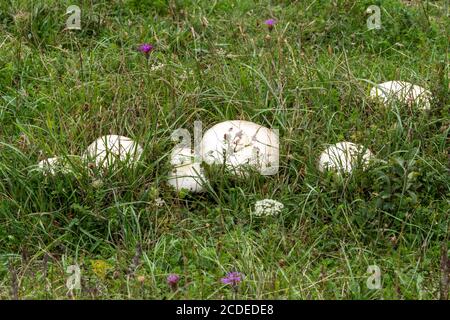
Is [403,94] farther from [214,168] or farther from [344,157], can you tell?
[214,168]

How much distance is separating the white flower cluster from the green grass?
0.05 m

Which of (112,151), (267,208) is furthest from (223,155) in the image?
(112,151)

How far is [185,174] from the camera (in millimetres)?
4594

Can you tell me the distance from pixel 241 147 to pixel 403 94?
1.12 meters

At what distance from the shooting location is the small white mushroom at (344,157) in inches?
178

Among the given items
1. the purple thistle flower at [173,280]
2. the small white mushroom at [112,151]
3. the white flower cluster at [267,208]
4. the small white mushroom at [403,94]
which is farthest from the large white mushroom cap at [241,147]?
the purple thistle flower at [173,280]

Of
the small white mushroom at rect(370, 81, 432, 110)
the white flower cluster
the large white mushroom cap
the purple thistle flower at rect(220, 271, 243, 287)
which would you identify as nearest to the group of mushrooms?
the large white mushroom cap

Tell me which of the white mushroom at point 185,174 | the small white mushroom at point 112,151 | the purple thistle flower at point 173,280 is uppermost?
the small white mushroom at point 112,151

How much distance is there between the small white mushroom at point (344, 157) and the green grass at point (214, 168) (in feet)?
0.20

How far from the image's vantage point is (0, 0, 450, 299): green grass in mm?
4086

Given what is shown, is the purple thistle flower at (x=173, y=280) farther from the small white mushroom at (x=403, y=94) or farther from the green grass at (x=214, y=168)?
the small white mushroom at (x=403, y=94)
